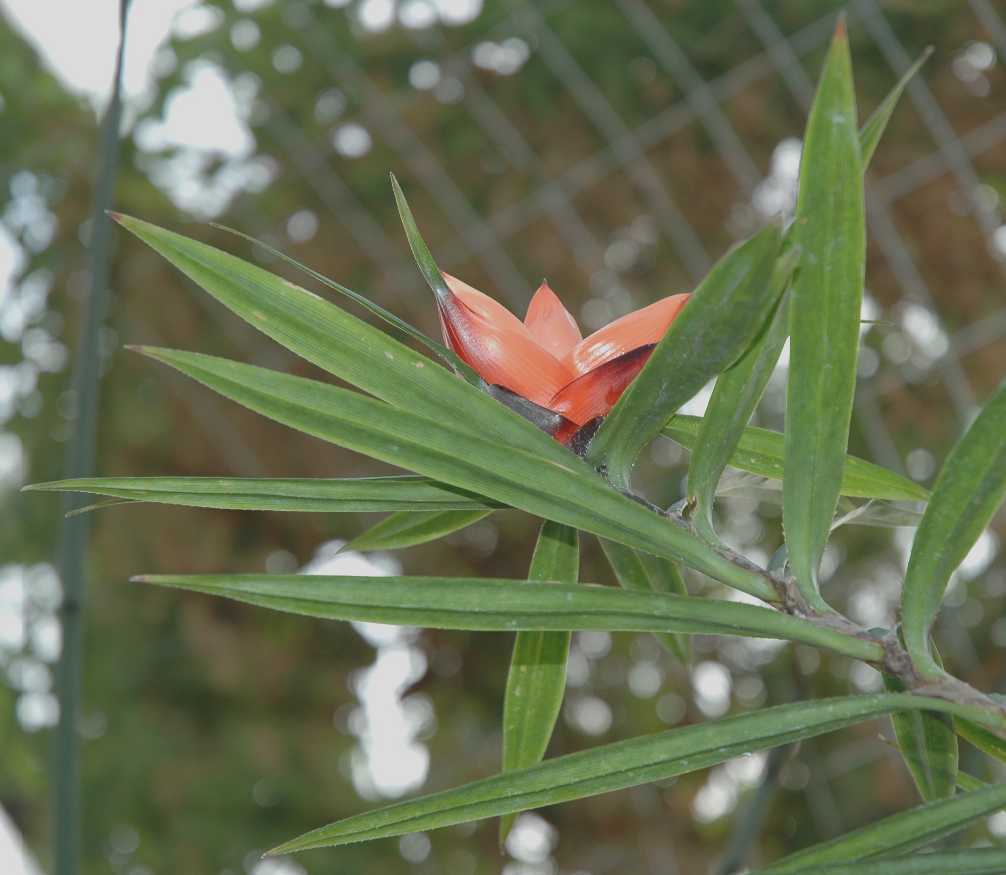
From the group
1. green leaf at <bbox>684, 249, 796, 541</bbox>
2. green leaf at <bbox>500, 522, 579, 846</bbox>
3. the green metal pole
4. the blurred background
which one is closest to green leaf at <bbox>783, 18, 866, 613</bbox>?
green leaf at <bbox>684, 249, 796, 541</bbox>

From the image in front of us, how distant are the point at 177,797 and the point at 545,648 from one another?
4.27 ft

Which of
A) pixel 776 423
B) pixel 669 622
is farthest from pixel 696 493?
pixel 776 423

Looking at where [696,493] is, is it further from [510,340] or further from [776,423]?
[776,423]

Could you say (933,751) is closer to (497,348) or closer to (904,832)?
(904,832)

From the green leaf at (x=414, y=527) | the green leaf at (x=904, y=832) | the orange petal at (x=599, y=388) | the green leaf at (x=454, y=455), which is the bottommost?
the green leaf at (x=904, y=832)

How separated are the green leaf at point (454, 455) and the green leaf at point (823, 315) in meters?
0.03

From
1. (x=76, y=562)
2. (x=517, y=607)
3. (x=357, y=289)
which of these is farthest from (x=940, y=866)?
(x=357, y=289)

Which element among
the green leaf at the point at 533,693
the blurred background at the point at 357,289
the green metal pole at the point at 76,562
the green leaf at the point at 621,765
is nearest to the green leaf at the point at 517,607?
the green leaf at the point at 621,765

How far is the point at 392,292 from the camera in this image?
1.63 m

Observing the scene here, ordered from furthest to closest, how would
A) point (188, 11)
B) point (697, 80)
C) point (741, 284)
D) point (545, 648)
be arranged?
point (188, 11) → point (697, 80) → point (545, 648) → point (741, 284)

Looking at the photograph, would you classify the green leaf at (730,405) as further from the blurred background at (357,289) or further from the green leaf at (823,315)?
the blurred background at (357,289)

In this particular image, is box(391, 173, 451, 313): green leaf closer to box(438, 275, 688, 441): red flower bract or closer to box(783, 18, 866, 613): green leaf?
box(438, 275, 688, 441): red flower bract

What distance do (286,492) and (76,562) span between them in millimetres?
369

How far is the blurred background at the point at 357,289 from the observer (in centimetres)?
157
